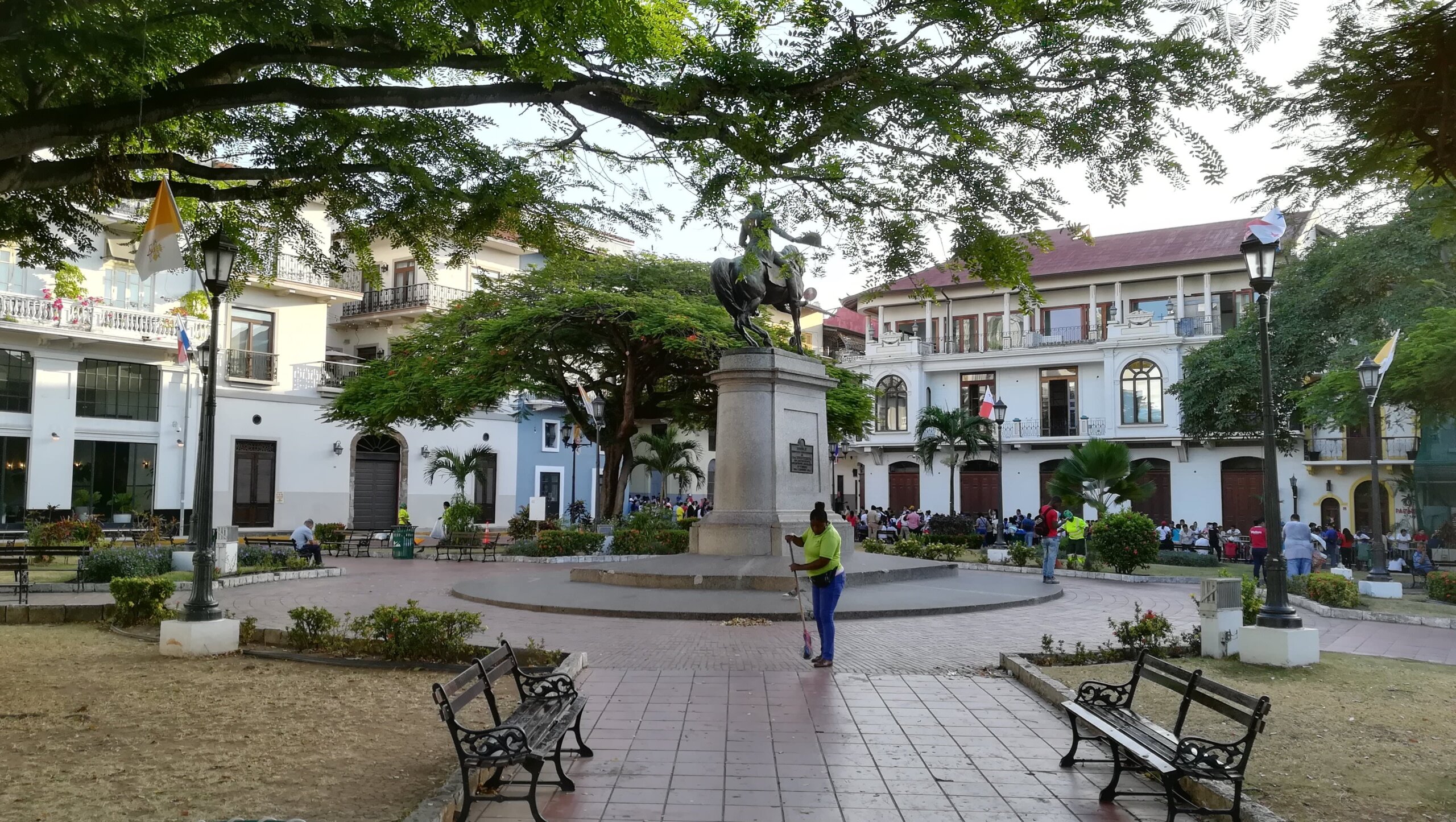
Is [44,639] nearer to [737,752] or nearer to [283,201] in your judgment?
[283,201]

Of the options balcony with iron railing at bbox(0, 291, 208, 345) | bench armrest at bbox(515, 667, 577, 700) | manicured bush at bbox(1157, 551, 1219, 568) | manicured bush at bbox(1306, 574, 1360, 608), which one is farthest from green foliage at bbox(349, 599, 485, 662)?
balcony with iron railing at bbox(0, 291, 208, 345)

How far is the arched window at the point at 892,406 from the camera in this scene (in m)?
46.2

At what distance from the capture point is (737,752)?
6.18 metres

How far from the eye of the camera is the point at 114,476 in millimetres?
29391

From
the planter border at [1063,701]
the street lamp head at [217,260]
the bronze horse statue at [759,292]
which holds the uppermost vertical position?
the bronze horse statue at [759,292]

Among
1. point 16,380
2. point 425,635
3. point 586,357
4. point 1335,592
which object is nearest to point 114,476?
point 16,380

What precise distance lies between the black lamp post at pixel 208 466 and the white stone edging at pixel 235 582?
3591 millimetres

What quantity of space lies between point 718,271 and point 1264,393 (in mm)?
8983

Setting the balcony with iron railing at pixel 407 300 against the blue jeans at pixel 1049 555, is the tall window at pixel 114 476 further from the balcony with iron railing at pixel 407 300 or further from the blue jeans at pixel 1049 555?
the blue jeans at pixel 1049 555

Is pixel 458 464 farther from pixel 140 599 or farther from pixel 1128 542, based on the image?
pixel 140 599

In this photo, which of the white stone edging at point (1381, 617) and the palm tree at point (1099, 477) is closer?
the white stone edging at point (1381, 617)

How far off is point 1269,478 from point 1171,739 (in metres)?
5.88

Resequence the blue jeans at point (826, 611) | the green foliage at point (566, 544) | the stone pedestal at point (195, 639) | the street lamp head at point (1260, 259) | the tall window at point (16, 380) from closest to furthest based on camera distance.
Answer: the blue jeans at point (826, 611)
the stone pedestal at point (195, 639)
the street lamp head at point (1260, 259)
the green foliage at point (566, 544)
the tall window at point (16, 380)

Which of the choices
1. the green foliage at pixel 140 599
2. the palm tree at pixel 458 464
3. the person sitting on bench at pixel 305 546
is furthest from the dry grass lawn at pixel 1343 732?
the palm tree at pixel 458 464
